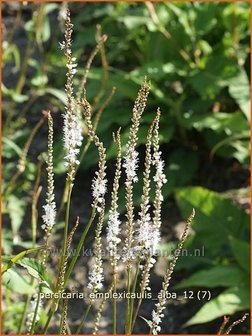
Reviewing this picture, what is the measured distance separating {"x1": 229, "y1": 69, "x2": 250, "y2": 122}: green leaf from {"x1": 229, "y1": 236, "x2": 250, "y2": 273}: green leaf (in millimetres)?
745

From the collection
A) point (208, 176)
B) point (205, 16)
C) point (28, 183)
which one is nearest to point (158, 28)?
point (205, 16)

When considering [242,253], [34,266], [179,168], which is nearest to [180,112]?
[179,168]

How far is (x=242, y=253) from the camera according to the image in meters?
3.13

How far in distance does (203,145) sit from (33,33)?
47.6 inches

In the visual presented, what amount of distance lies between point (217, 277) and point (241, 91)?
1.09 meters

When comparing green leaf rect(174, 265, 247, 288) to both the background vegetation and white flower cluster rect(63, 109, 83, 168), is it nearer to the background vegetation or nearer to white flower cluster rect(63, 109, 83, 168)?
the background vegetation

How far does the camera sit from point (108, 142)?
4082mm

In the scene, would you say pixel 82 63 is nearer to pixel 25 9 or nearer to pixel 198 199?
pixel 25 9

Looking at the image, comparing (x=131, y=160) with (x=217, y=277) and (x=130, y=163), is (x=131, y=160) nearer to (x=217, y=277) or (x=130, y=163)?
(x=130, y=163)

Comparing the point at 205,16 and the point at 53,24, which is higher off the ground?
the point at 53,24

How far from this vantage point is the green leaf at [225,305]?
9.57 feet

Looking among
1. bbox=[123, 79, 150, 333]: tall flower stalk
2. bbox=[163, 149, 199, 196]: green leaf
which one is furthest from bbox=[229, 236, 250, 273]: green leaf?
bbox=[123, 79, 150, 333]: tall flower stalk

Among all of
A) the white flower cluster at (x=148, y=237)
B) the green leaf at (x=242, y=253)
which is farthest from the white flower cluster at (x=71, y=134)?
the green leaf at (x=242, y=253)

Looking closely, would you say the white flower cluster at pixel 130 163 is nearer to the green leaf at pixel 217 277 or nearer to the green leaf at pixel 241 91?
the green leaf at pixel 217 277
